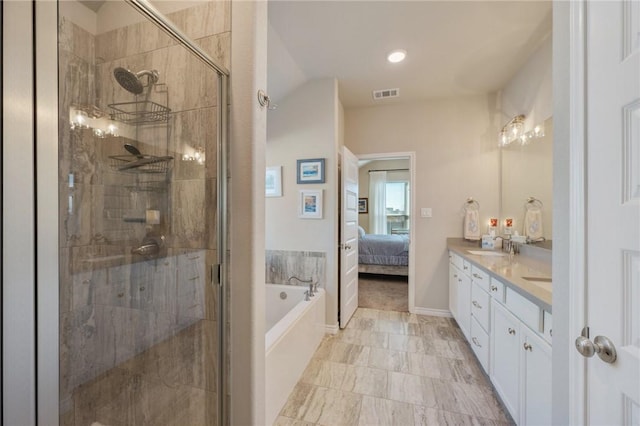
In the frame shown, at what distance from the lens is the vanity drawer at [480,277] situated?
188 cm

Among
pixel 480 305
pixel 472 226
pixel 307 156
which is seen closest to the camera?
pixel 480 305

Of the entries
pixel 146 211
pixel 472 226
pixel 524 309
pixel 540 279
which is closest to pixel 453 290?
pixel 472 226

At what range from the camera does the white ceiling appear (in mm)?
1880

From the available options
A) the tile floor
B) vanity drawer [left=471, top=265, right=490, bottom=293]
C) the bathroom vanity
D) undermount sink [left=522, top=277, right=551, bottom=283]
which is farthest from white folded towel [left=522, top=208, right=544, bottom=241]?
the tile floor

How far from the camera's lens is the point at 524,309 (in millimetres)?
1333

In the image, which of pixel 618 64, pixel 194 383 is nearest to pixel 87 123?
pixel 194 383

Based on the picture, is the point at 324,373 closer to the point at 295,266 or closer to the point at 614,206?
the point at 295,266

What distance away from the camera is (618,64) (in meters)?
0.66

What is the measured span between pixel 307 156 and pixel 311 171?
0.18 m

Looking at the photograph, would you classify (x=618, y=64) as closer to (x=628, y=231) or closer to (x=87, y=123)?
(x=628, y=231)

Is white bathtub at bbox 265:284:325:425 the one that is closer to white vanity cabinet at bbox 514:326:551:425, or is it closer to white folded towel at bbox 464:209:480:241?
white vanity cabinet at bbox 514:326:551:425

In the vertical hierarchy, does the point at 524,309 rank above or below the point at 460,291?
above

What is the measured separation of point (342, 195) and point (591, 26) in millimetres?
2253

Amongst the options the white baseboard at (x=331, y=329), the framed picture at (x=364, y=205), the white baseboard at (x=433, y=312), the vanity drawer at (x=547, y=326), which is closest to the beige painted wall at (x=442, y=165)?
the white baseboard at (x=433, y=312)
